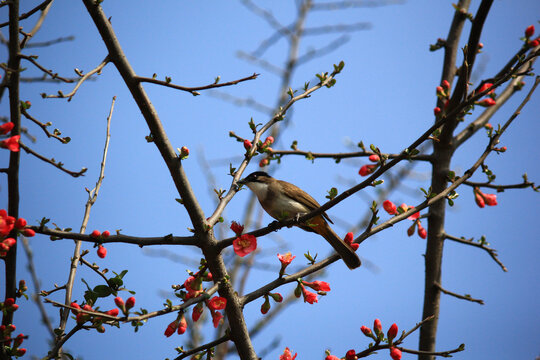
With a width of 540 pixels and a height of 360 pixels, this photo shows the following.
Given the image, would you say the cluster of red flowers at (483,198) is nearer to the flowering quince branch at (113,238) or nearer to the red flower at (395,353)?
the red flower at (395,353)

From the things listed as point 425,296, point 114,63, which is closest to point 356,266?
point 425,296

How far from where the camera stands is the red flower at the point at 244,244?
309cm

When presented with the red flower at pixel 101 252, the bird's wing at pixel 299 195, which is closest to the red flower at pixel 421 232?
the bird's wing at pixel 299 195

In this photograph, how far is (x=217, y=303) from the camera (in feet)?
10.2

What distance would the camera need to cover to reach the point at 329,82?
13.6ft

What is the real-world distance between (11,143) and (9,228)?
47 cm

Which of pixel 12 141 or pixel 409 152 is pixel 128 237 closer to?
pixel 12 141

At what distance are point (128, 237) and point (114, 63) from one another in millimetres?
1153

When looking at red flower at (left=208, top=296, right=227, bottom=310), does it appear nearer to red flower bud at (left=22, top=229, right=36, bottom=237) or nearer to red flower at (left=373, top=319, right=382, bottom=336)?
red flower at (left=373, top=319, right=382, bottom=336)

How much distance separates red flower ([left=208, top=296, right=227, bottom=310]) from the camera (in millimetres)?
3078

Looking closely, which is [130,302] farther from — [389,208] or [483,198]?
[483,198]

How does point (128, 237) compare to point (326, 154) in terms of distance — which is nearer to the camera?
point (128, 237)

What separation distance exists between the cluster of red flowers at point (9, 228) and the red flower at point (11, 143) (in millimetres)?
363

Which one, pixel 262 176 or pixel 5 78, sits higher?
pixel 262 176
